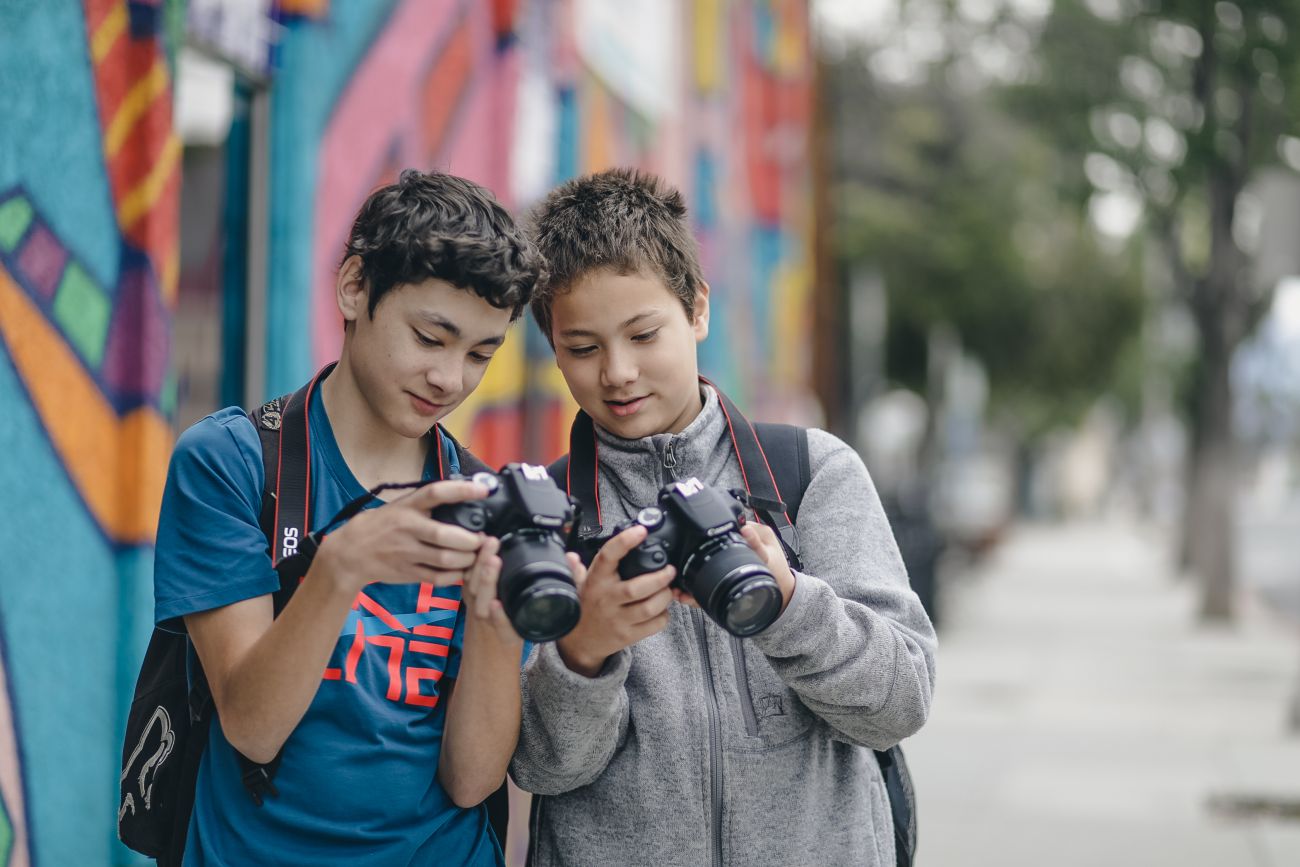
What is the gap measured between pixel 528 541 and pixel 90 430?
6.21ft

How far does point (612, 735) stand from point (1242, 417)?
16.4m

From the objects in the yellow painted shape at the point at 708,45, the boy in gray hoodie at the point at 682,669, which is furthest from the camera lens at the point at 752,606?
the yellow painted shape at the point at 708,45

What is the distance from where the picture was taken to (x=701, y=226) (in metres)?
10.7

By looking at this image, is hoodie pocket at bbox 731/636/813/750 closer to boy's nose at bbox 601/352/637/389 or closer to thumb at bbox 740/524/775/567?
thumb at bbox 740/524/775/567

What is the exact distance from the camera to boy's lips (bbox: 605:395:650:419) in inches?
89.0

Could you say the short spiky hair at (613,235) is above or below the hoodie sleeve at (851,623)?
above

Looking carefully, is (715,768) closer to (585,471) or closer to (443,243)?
(585,471)

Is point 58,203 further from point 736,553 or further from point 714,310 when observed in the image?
point 714,310

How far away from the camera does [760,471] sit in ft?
7.61

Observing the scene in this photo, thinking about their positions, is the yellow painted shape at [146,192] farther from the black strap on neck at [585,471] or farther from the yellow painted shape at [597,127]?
the yellow painted shape at [597,127]

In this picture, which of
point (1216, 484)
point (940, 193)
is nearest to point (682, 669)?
point (1216, 484)

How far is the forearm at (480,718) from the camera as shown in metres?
1.98

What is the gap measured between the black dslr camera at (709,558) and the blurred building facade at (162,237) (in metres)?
1.69

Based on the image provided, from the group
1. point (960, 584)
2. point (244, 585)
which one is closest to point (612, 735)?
point (244, 585)
